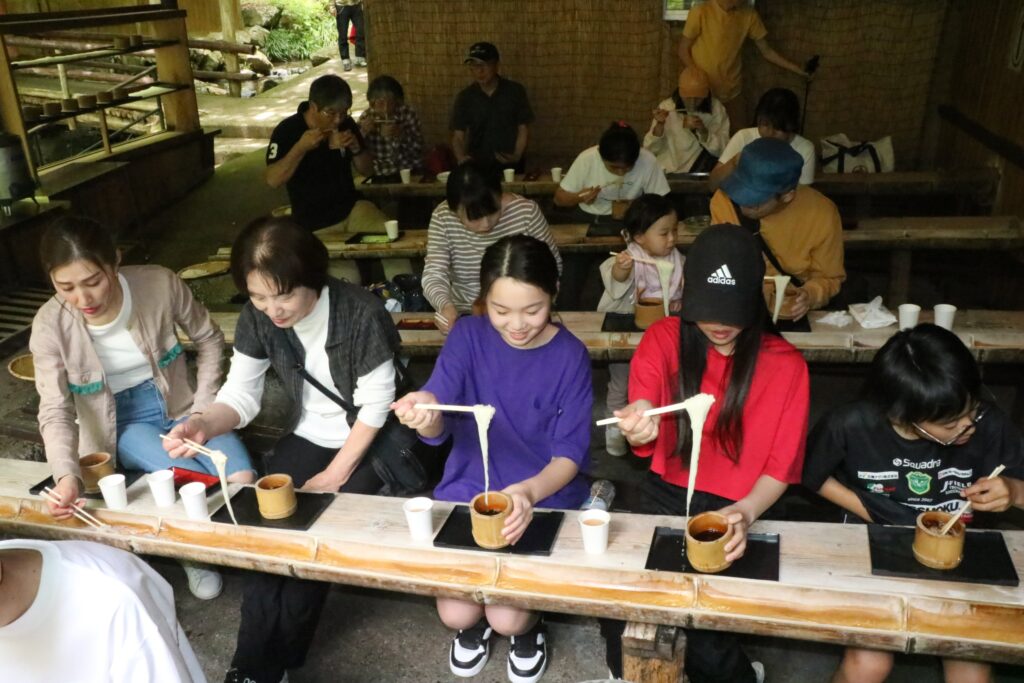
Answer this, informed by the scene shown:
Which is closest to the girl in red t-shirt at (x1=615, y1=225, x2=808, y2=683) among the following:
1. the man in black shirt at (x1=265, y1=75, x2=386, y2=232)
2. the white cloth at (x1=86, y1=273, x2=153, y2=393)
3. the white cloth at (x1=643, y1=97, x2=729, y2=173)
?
the white cloth at (x1=86, y1=273, x2=153, y2=393)

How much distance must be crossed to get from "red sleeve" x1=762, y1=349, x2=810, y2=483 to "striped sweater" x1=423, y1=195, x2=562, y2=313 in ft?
5.88

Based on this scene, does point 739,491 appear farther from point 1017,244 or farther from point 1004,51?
point 1004,51

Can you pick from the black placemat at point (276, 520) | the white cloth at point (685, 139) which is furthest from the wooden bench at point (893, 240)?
the black placemat at point (276, 520)

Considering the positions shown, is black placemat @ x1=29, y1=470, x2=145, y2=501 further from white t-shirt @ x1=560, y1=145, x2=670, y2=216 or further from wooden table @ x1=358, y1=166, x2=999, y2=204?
wooden table @ x1=358, y1=166, x2=999, y2=204

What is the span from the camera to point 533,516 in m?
2.55

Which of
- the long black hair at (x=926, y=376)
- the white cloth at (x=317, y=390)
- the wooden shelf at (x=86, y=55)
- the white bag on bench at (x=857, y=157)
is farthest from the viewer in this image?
the wooden shelf at (x=86, y=55)

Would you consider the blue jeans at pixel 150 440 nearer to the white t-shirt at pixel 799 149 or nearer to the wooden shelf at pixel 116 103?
the white t-shirt at pixel 799 149

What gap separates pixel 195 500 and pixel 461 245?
2.18 metres

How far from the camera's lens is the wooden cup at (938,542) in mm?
2143

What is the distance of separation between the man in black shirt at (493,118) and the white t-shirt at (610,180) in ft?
6.11

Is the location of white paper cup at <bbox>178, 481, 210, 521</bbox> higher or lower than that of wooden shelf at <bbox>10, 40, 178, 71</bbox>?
lower

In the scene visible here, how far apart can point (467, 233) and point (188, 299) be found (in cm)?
148

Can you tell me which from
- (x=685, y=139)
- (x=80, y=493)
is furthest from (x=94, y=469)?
A: (x=685, y=139)

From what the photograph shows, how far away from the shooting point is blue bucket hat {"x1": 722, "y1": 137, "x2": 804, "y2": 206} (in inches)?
148
